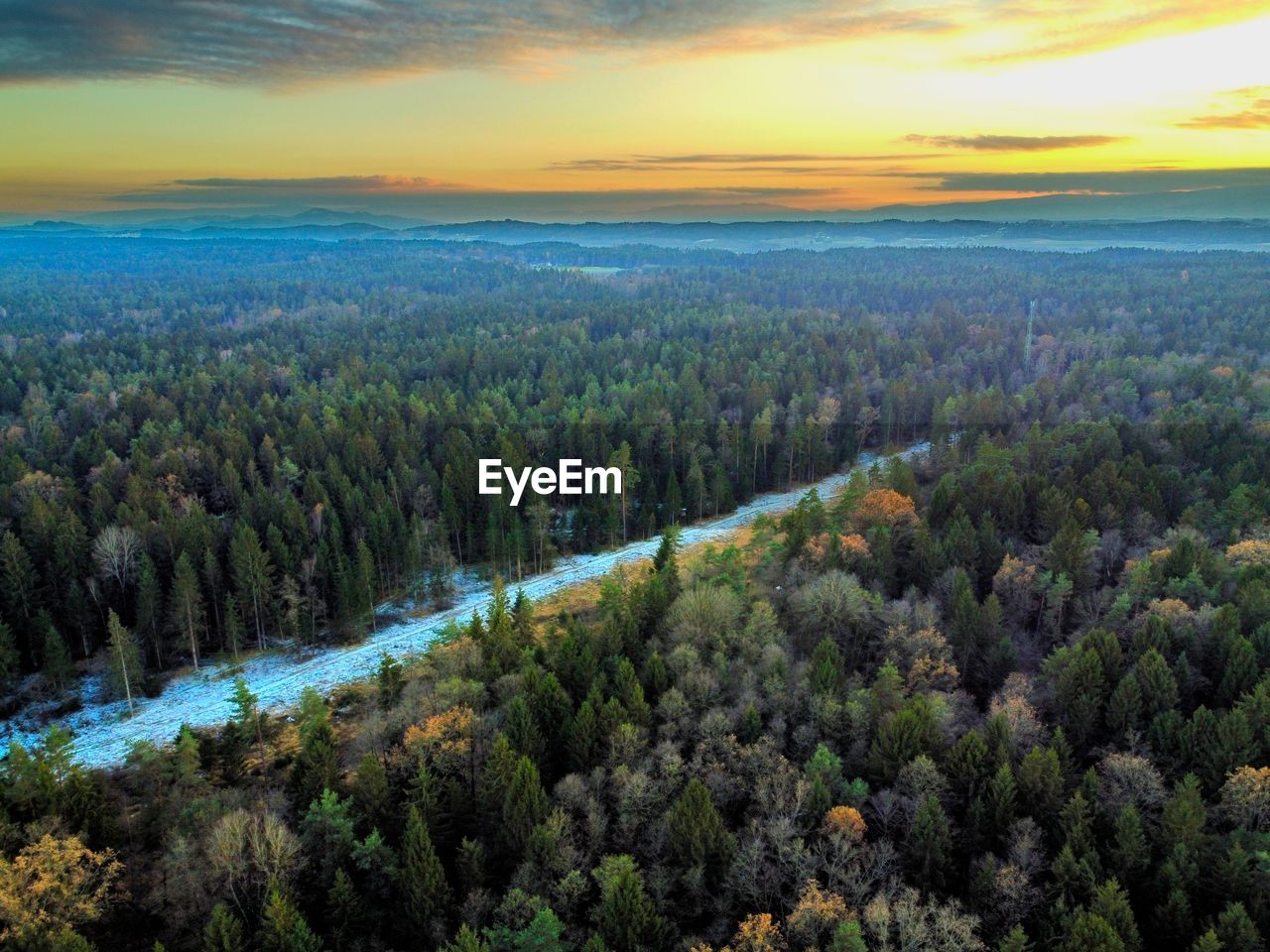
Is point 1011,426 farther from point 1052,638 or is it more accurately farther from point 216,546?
point 216,546

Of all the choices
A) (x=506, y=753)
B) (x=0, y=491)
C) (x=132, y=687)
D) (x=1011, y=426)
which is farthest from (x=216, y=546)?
(x=1011, y=426)

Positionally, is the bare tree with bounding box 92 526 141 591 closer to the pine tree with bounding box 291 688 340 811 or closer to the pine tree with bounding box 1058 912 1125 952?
the pine tree with bounding box 291 688 340 811

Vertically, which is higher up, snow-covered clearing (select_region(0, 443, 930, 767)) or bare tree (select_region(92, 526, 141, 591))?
bare tree (select_region(92, 526, 141, 591))

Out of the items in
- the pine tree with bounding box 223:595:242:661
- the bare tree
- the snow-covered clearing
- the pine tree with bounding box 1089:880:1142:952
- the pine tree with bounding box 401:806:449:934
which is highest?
the bare tree

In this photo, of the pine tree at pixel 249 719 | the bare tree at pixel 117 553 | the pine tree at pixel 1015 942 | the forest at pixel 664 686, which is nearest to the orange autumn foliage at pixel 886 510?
the forest at pixel 664 686

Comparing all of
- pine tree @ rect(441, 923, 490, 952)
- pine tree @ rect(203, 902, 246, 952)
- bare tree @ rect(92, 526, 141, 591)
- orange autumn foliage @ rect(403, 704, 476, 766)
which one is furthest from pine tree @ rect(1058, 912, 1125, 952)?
bare tree @ rect(92, 526, 141, 591)
